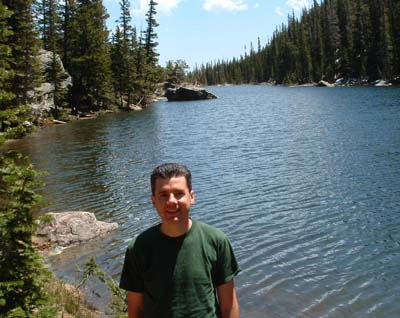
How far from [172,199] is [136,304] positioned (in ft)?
3.02

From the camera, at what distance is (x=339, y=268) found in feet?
35.0

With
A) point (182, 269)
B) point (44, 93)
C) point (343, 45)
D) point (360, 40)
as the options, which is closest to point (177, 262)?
point (182, 269)

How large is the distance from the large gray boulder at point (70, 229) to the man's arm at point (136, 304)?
989 cm

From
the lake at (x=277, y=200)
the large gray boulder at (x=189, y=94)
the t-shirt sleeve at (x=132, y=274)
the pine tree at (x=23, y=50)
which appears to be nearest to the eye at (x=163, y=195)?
the t-shirt sleeve at (x=132, y=274)

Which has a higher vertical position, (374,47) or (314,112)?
(374,47)

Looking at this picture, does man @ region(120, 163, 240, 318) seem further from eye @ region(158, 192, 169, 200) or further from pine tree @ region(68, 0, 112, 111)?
pine tree @ region(68, 0, 112, 111)

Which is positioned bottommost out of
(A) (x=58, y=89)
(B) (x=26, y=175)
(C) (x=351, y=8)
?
(B) (x=26, y=175)

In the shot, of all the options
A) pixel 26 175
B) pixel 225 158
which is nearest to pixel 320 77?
pixel 225 158

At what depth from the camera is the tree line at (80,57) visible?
44562 mm

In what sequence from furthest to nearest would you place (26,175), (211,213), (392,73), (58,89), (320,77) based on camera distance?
(320,77) → (392,73) → (58,89) → (211,213) → (26,175)

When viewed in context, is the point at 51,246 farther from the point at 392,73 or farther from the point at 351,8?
the point at 351,8

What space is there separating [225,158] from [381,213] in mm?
12661

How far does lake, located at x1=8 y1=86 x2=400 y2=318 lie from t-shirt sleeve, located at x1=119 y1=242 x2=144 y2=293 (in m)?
5.64

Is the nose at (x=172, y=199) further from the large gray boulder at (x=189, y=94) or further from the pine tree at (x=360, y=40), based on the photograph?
the pine tree at (x=360, y=40)
